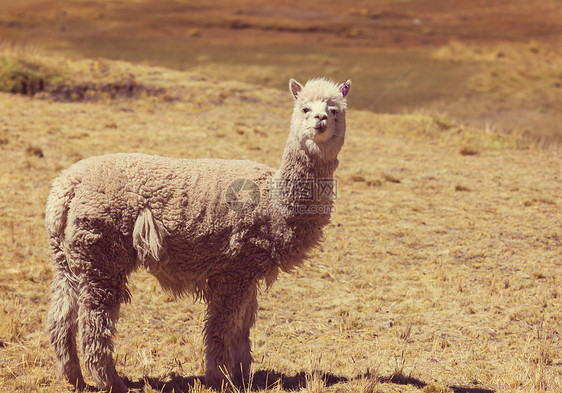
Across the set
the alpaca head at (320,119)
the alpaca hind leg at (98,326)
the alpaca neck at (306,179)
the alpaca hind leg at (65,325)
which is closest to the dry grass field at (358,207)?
the alpaca hind leg at (65,325)

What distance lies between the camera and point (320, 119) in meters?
4.91

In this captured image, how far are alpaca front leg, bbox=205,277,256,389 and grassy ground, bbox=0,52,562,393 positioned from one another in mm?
195

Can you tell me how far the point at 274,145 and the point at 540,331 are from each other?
8.33 m

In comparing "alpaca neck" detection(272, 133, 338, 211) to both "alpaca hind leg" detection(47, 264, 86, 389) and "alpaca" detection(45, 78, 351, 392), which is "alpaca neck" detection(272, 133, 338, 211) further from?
"alpaca hind leg" detection(47, 264, 86, 389)

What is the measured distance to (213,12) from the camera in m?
39.1

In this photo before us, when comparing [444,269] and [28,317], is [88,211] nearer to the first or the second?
[28,317]

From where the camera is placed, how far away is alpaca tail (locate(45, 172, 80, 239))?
502 centimetres

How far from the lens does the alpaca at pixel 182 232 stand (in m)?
4.98

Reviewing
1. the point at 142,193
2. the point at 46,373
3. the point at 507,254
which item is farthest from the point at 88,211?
the point at 507,254

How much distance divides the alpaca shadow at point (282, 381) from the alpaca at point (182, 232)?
1.07ft

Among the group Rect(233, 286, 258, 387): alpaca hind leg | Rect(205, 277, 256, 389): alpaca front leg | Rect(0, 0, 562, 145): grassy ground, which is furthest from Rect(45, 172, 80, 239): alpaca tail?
Rect(0, 0, 562, 145): grassy ground

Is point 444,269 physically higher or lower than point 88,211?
lower

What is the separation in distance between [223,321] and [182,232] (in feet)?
Answer: 2.60

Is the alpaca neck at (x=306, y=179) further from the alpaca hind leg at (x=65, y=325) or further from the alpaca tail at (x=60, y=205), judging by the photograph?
the alpaca hind leg at (x=65, y=325)
